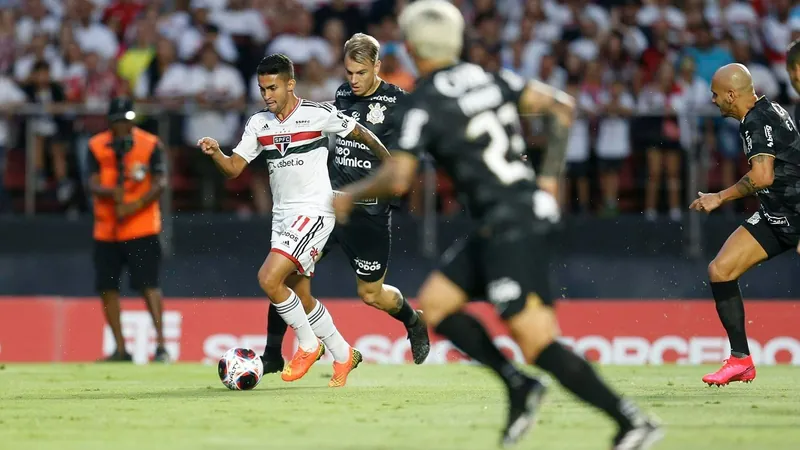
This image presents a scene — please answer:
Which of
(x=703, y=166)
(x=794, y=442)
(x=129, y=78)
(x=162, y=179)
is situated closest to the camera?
(x=794, y=442)

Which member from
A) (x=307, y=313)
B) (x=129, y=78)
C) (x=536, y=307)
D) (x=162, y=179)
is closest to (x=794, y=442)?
(x=536, y=307)

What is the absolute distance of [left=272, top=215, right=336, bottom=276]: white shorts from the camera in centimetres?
1051

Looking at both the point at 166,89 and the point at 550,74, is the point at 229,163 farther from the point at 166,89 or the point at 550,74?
the point at 550,74

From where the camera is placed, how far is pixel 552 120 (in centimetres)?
689

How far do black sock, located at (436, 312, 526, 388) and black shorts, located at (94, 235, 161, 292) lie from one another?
27.9 feet

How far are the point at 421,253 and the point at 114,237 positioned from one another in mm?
3846

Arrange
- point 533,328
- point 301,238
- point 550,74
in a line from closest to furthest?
point 533,328 → point 301,238 → point 550,74

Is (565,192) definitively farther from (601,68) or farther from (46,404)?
(46,404)

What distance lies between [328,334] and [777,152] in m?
3.82

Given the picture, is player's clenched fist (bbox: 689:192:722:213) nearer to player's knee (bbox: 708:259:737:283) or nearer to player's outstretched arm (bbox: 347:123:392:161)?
player's knee (bbox: 708:259:737:283)

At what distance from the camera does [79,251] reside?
17.2 meters

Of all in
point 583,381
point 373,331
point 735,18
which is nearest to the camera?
point 583,381

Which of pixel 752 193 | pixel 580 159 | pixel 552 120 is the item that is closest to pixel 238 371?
pixel 752 193

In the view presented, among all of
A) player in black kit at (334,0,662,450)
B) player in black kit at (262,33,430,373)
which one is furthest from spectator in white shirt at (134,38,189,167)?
player in black kit at (334,0,662,450)
